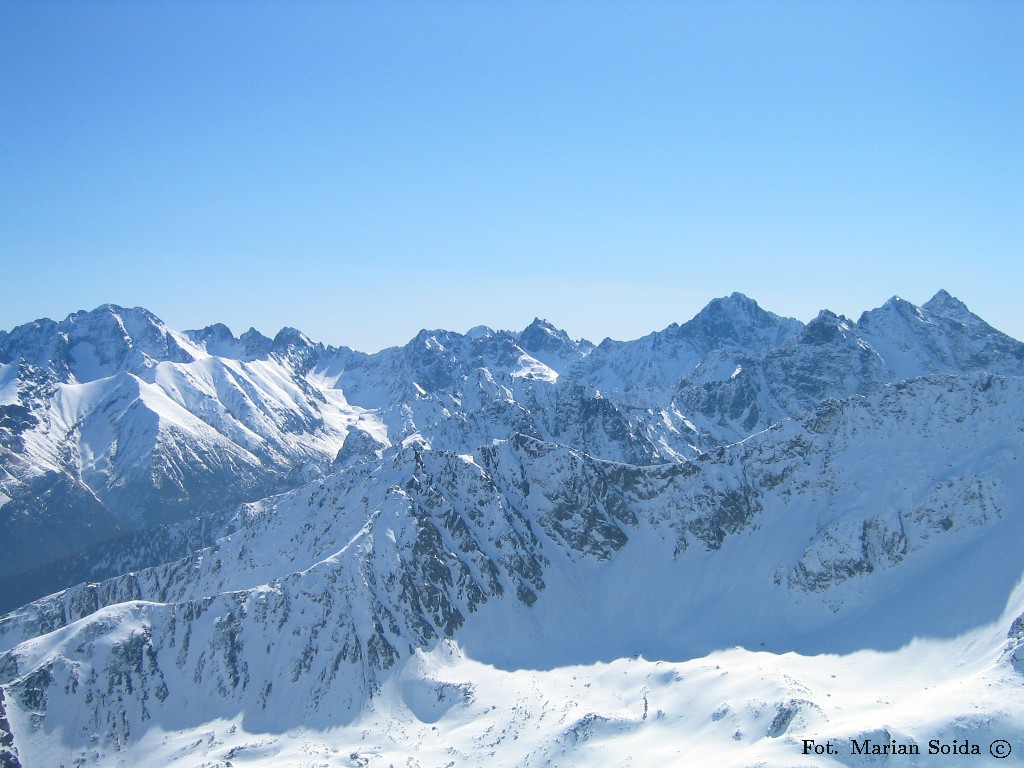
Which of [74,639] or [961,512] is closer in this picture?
[74,639]

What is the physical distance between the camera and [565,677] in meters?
174

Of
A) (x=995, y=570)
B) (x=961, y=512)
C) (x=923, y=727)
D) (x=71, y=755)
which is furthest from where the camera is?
(x=961, y=512)

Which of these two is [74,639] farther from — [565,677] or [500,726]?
[565,677]

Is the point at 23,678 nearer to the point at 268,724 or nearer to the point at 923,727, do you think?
the point at 268,724

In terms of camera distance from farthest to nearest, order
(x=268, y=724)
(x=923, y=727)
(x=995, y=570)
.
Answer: (x=995, y=570), (x=268, y=724), (x=923, y=727)

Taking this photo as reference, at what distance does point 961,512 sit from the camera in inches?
7362

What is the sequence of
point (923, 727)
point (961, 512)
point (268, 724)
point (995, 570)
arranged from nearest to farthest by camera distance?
point (923, 727)
point (268, 724)
point (995, 570)
point (961, 512)

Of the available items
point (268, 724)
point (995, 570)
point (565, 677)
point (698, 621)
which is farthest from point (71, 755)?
point (995, 570)

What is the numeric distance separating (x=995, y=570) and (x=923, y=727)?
6213 cm

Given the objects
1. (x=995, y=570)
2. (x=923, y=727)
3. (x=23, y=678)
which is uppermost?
(x=23, y=678)

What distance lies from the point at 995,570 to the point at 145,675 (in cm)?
17206

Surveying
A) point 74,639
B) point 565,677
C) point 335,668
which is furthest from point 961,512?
point 74,639

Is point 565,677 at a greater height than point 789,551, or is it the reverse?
point 789,551

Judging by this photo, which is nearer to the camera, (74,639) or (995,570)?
(74,639)
